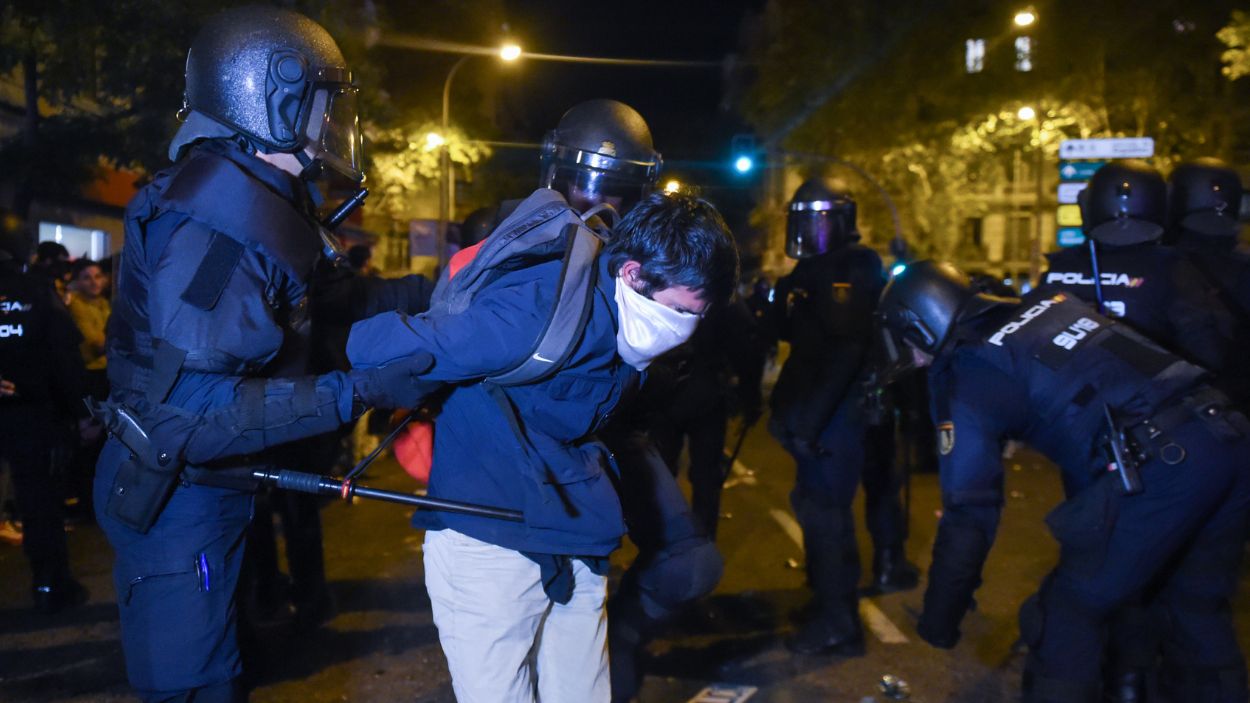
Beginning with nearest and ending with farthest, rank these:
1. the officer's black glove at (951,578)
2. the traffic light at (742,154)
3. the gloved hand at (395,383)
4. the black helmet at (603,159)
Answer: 1. the gloved hand at (395,383)
2. the officer's black glove at (951,578)
3. the black helmet at (603,159)
4. the traffic light at (742,154)

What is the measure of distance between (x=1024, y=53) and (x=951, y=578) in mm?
16311

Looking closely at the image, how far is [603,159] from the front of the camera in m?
3.62

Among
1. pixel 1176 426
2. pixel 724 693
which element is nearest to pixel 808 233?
pixel 724 693

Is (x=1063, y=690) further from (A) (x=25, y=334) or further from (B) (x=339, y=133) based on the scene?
(A) (x=25, y=334)

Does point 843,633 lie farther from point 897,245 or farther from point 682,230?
point 897,245

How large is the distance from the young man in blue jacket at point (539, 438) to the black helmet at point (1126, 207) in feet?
8.21

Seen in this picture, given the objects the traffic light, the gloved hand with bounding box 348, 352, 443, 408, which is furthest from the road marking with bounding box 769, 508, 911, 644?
the traffic light

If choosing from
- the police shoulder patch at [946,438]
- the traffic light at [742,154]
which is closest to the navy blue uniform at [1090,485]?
the police shoulder patch at [946,438]

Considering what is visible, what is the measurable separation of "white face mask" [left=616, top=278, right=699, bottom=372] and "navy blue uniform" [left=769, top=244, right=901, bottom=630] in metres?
2.38

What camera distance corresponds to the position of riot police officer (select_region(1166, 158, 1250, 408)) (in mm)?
4449

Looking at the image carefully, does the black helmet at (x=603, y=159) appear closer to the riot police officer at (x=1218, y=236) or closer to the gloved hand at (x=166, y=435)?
the gloved hand at (x=166, y=435)

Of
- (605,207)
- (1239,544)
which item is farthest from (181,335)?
(1239,544)

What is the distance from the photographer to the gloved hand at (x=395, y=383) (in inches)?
88.8

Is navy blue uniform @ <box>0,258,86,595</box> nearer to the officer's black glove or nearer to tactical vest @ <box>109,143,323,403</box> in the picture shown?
tactical vest @ <box>109,143,323,403</box>
